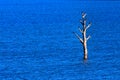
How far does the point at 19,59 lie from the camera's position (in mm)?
80625

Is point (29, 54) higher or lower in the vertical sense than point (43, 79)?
higher

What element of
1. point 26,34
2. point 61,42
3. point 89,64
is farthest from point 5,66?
point 26,34

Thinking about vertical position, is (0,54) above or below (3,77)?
above

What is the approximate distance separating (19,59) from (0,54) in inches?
289

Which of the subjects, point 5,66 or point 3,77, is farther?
point 5,66

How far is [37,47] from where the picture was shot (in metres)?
94.1

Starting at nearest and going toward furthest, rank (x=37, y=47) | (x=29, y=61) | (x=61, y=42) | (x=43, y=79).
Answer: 1. (x=43, y=79)
2. (x=29, y=61)
3. (x=37, y=47)
4. (x=61, y=42)

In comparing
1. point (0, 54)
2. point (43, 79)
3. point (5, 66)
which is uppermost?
point (0, 54)

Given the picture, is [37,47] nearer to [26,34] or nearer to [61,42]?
[61,42]

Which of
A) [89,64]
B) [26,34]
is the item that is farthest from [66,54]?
[26,34]

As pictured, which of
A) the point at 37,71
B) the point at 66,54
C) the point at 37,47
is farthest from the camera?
the point at 37,47

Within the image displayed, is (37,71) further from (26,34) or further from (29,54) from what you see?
(26,34)

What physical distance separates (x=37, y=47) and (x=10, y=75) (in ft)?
86.3

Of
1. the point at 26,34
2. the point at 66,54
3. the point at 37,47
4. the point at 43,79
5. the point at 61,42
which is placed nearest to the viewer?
the point at 43,79
